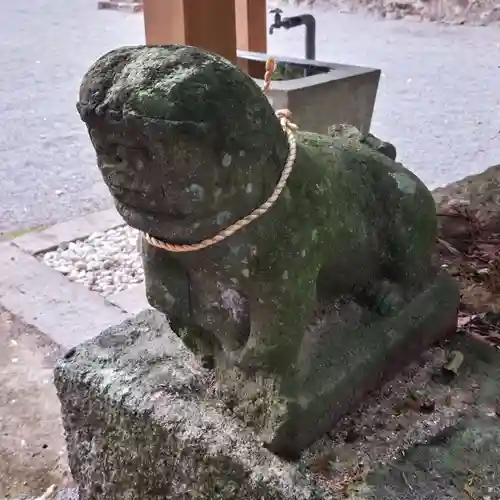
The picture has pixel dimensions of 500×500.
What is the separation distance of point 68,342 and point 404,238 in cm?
123

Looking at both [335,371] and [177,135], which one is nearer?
[177,135]

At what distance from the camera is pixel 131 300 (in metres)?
2.15

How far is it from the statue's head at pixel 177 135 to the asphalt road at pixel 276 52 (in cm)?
225

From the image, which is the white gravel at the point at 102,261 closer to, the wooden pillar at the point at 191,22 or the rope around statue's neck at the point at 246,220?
the wooden pillar at the point at 191,22

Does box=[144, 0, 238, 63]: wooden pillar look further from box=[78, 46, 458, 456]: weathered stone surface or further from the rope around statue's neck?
the rope around statue's neck

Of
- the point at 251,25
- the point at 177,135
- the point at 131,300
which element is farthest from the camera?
the point at 251,25

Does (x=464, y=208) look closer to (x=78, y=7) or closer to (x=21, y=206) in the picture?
(x=21, y=206)

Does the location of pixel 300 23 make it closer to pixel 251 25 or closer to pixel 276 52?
pixel 251 25

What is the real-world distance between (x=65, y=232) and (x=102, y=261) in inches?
11.0

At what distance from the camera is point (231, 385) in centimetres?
92

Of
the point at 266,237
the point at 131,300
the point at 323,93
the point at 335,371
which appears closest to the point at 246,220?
the point at 266,237

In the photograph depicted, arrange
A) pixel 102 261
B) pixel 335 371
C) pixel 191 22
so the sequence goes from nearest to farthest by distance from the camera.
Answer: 1. pixel 335 371
2. pixel 191 22
3. pixel 102 261

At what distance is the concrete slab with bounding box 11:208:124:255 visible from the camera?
253 cm

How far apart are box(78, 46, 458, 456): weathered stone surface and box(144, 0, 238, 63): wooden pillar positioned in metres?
0.62
